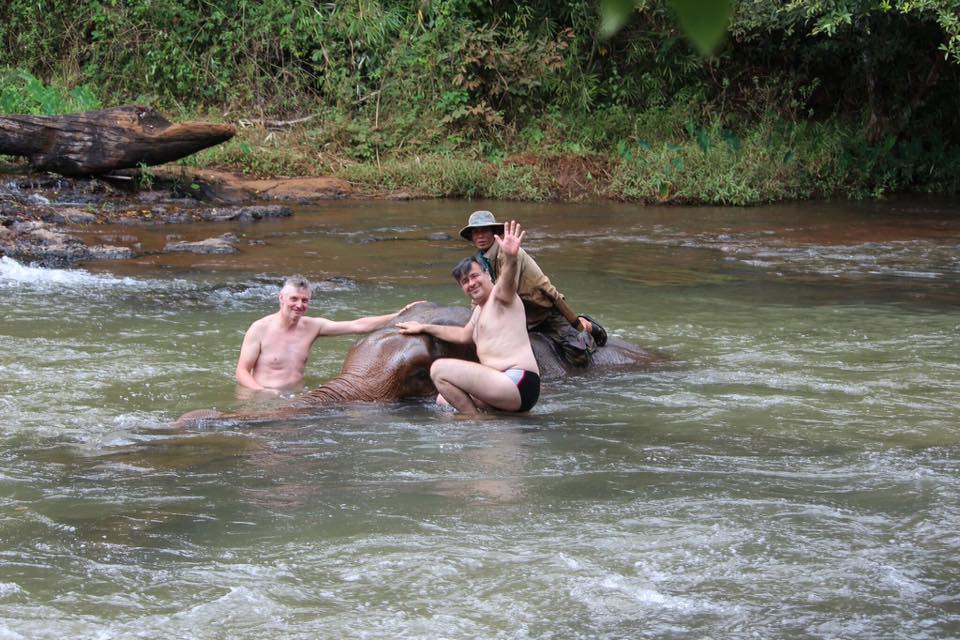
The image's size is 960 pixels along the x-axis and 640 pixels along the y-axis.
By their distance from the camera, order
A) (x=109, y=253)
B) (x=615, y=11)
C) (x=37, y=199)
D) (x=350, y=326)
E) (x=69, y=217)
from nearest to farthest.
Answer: (x=615, y=11)
(x=350, y=326)
(x=109, y=253)
(x=69, y=217)
(x=37, y=199)

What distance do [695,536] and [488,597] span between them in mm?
1002

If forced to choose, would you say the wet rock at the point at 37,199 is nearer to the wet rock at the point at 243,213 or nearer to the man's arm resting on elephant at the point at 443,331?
the wet rock at the point at 243,213

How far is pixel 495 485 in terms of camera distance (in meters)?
5.48

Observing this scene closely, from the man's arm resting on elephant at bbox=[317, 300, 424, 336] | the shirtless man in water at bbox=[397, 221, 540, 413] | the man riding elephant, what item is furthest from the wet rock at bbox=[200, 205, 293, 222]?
the shirtless man in water at bbox=[397, 221, 540, 413]

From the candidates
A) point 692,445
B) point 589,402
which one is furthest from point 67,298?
point 692,445

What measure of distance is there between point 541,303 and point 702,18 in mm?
5918

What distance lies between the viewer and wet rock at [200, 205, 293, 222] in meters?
15.2

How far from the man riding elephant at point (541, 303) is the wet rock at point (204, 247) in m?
5.81

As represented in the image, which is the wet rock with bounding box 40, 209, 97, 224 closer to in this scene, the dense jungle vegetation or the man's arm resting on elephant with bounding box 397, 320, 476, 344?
the dense jungle vegetation

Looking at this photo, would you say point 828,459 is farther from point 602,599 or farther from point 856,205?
point 856,205

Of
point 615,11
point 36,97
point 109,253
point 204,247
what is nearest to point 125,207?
point 204,247

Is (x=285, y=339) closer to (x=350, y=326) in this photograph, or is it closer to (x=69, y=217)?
(x=350, y=326)

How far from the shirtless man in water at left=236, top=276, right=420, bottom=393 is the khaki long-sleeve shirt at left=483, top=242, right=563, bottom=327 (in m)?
0.63

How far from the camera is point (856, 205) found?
18.0 meters
